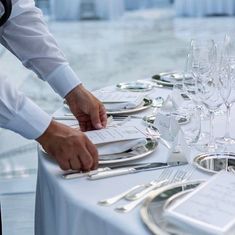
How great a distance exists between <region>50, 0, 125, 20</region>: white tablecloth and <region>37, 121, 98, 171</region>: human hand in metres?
8.75

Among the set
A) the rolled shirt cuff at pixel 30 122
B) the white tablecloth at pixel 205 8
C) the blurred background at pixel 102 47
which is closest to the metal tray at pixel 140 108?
the blurred background at pixel 102 47

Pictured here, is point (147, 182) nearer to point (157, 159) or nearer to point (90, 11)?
point (157, 159)

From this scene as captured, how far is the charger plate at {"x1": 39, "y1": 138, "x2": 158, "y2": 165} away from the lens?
1.26m

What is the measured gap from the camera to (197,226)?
0.88 meters

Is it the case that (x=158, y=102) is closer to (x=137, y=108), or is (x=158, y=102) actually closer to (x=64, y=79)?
(x=137, y=108)

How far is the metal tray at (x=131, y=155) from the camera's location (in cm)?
126

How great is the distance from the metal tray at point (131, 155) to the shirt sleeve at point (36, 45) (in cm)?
34

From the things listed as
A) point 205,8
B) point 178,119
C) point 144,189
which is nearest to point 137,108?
point 178,119

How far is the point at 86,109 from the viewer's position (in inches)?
60.3

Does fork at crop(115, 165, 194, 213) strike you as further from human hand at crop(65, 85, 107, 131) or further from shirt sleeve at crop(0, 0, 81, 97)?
shirt sleeve at crop(0, 0, 81, 97)

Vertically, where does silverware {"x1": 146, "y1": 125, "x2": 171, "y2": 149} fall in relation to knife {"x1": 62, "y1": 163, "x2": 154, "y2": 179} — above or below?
below

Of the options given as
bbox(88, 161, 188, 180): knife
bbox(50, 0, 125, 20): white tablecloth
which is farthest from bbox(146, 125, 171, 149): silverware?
bbox(50, 0, 125, 20): white tablecloth

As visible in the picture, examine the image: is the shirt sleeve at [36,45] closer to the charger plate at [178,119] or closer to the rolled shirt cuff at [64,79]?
the rolled shirt cuff at [64,79]

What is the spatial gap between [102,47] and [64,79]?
18.7 feet
